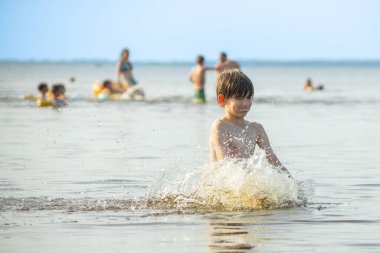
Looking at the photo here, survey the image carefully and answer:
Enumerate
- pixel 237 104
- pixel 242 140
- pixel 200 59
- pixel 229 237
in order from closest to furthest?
1. pixel 229 237
2. pixel 237 104
3. pixel 242 140
4. pixel 200 59

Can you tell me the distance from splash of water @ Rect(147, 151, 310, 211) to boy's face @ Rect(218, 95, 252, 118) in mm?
427

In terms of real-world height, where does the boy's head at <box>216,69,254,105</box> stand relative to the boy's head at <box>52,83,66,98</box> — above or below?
above

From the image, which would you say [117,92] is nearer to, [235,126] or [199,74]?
[199,74]

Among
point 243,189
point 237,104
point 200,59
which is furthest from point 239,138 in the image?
point 200,59

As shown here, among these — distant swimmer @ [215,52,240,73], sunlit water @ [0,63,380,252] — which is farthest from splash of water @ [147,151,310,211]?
distant swimmer @ [215,52,240,73]

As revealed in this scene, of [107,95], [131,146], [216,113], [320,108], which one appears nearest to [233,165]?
[131,146]

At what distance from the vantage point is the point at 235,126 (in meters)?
10.0

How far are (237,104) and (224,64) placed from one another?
2114 centimetres

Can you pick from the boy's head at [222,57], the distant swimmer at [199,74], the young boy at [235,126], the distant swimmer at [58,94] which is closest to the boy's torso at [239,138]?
the young boy at [235,126]

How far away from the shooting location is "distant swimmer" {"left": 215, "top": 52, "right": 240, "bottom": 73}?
2913 cm

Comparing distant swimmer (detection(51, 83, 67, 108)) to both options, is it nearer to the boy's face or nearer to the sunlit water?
Answer: the sunlit water

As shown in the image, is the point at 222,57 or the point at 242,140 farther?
the point at 222,57

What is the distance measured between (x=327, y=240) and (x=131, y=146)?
9836mm

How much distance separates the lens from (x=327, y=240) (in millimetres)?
8250
